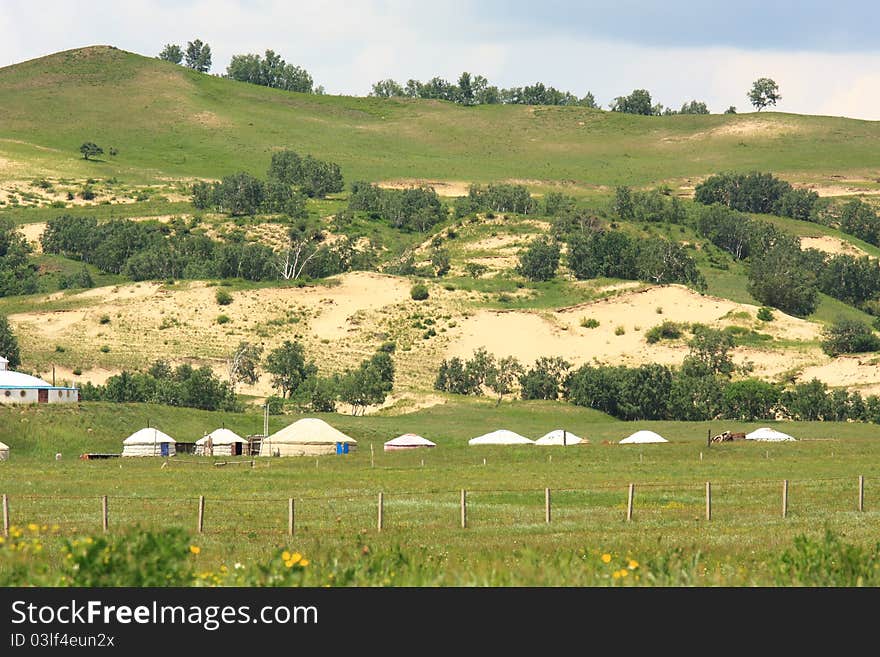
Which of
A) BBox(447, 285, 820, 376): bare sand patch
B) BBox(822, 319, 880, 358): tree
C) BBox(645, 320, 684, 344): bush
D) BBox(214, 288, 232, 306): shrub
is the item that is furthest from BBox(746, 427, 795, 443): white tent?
BBox(214, 288, 232, 306): shrub

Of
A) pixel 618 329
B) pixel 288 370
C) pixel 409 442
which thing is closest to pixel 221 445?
pixel 409 442

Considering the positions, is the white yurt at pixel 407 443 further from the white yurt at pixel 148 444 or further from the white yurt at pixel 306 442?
the white yurt at pixel 148 444

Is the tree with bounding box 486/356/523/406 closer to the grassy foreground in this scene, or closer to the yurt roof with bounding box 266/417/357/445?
the grassy foreground

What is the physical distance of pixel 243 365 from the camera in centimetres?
16238

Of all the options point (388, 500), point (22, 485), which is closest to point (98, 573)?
point (388, 500)

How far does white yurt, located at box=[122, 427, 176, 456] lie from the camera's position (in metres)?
98.4

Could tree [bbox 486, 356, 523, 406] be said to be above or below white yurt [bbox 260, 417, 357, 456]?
below

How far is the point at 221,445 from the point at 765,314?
95336 mm

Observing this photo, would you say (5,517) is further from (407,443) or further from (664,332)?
(664,332)

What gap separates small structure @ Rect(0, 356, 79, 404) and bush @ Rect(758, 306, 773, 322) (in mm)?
90127

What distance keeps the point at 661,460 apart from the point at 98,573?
6557cm
